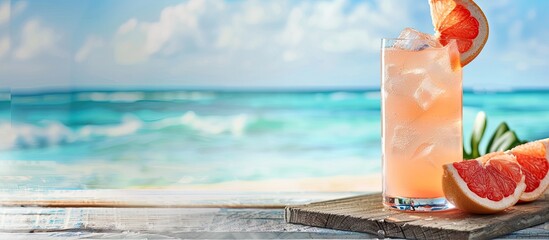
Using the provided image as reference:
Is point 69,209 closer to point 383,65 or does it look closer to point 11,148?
point 383,65

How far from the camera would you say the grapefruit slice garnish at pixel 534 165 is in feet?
6.84

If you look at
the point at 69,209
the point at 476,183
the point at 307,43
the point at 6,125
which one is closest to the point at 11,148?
the point at 6,125

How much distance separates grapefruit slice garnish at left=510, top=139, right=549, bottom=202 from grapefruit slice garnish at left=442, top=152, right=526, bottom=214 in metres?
0.07

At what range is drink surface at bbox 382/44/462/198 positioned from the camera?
1997mm

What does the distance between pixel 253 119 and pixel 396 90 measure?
8.92 meters

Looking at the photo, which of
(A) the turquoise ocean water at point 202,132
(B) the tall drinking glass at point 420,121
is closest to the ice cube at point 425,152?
(B) the tall drinking glass at point 420,121

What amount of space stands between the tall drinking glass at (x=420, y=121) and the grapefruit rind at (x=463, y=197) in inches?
3.3

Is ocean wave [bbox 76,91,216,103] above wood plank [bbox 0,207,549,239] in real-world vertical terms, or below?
above

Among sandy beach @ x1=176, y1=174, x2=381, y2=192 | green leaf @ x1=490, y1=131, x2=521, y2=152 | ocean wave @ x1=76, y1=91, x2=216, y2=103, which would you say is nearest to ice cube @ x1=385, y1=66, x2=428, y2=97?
green leaf @ x1=490, y1=131, x2=521, y2=152

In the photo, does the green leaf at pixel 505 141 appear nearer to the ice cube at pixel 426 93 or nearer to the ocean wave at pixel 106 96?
the ice cube at pixel 426 93

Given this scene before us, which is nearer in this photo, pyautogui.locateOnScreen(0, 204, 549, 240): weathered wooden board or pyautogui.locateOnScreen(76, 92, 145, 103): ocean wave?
pyautogui.locateOnScreen(0, 204, 549, 240): weathered wooden board

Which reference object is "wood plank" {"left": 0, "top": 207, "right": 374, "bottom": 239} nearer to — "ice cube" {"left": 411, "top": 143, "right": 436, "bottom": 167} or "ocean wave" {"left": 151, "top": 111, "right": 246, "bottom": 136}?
"ice cube" {"left": 411, "top": 143, "right": 436, "bottom": 167}

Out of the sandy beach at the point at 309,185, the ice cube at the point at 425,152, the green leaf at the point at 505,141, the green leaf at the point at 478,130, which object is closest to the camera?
the ice cube at the point at 425,152

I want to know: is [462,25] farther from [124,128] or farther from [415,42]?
[124,128]
